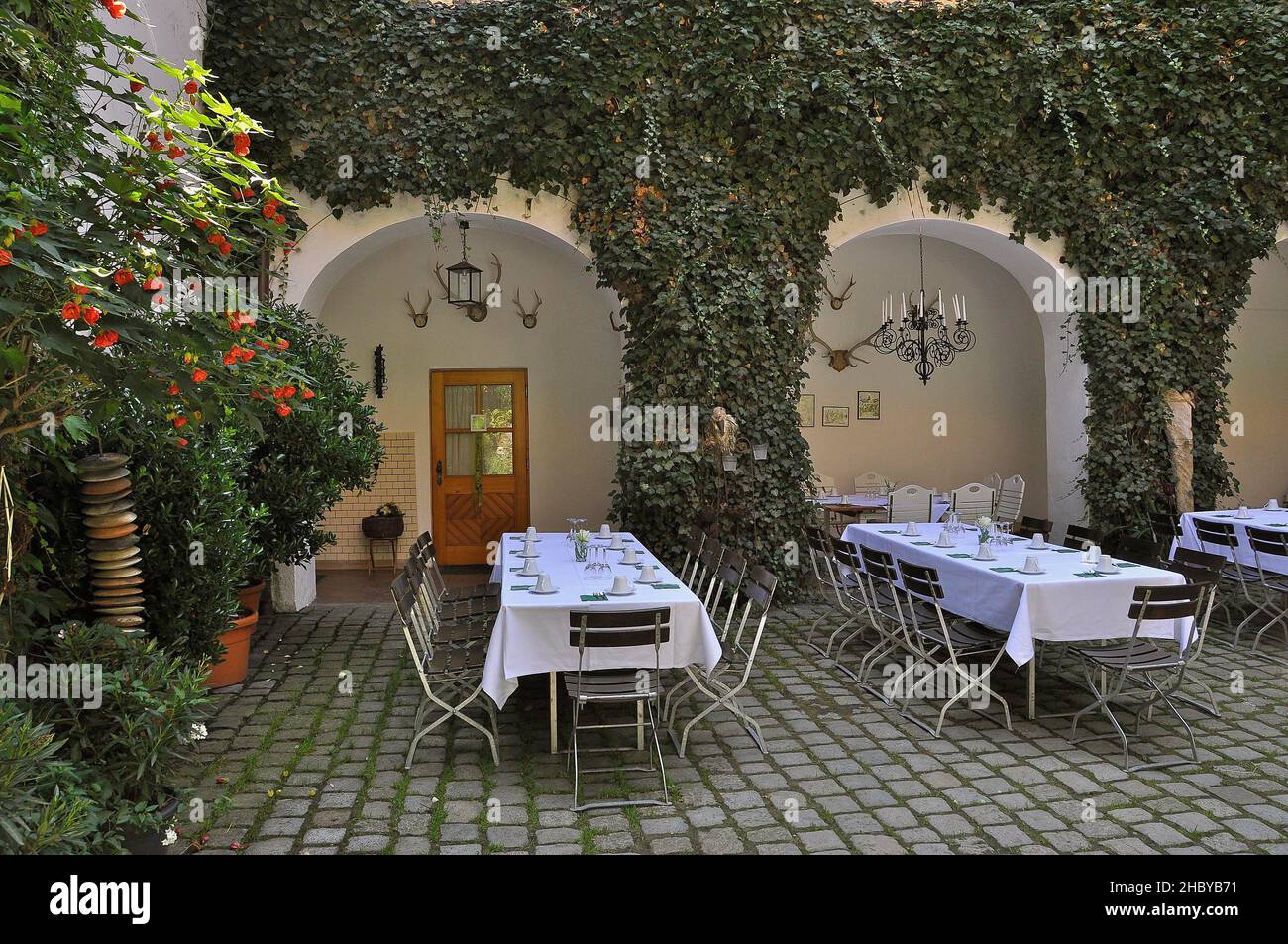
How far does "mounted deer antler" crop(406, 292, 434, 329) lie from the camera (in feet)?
33.3

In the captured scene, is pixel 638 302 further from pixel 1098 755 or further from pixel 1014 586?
pixel 1098 755

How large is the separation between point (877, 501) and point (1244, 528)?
353cm

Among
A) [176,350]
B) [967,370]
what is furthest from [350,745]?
[967,370]

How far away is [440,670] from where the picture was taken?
460 centimetres

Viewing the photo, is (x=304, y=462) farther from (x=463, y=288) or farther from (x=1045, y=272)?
(x=1045, y=272)

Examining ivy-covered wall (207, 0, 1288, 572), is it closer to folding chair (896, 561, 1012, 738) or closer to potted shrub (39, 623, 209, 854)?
folding chair (896, 561, 1012, 738)

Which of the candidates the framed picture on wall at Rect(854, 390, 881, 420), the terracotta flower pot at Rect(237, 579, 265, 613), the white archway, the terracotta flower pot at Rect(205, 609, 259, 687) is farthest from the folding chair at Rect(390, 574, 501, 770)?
the framed picture on wall at Rect(854, 390, 881, 420)

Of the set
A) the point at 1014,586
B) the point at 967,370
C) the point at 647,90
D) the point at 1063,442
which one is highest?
the point at 647,90

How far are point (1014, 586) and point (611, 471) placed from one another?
6.17m

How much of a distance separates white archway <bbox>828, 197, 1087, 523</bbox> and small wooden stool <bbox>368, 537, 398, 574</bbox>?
561 cm

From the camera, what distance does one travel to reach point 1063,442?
912cm

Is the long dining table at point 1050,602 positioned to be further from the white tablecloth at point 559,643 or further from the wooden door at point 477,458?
the wooden door at point 477,458

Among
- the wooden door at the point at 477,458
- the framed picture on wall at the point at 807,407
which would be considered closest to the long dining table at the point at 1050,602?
the framed picture on wall at the point at 807,407

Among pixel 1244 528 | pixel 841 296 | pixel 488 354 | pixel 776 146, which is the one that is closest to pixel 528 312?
pixel 488 354
